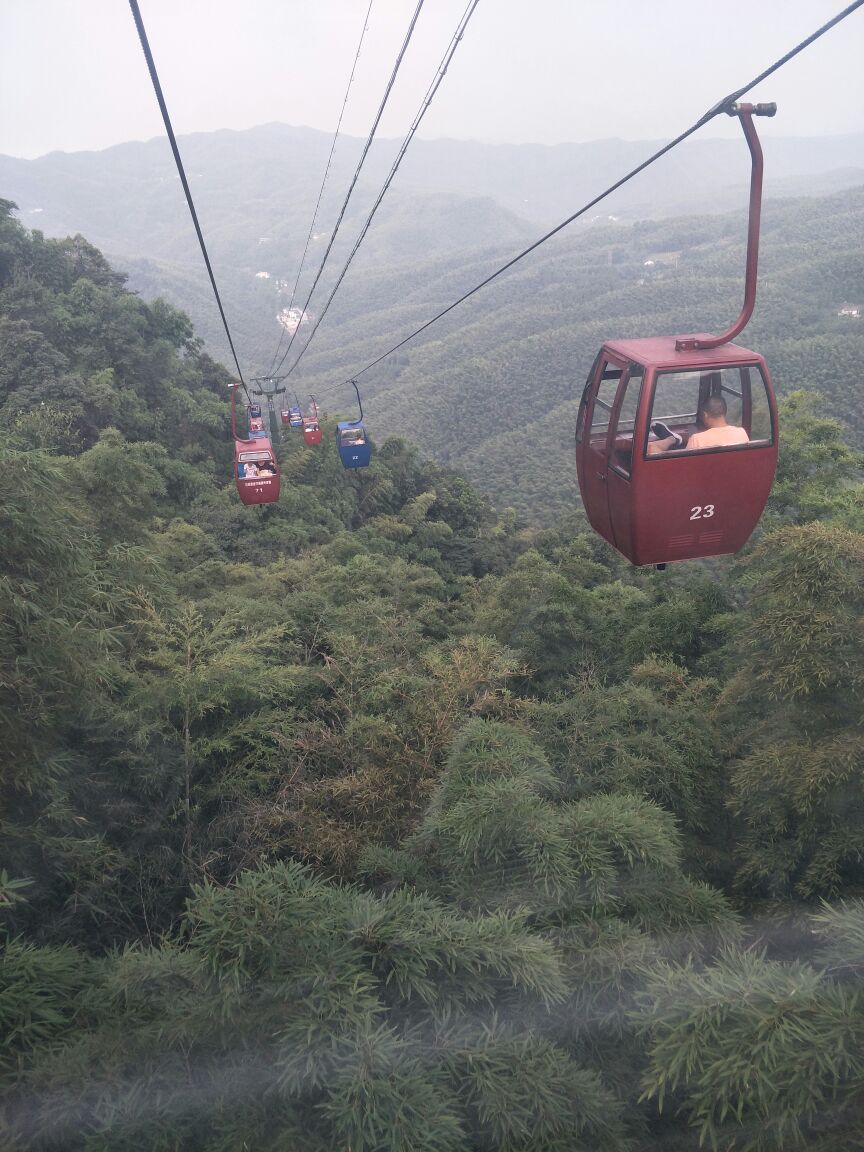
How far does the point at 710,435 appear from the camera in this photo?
12.4 ft

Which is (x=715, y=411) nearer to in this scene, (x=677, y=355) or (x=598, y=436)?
(x=677, y=355)

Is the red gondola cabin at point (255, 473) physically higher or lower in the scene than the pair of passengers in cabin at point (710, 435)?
lower

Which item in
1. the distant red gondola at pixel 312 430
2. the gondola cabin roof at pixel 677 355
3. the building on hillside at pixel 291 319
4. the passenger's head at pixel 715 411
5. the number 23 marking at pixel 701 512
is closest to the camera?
the gondola cabin roof at pixel 677 355

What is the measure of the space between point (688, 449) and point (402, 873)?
2.81m

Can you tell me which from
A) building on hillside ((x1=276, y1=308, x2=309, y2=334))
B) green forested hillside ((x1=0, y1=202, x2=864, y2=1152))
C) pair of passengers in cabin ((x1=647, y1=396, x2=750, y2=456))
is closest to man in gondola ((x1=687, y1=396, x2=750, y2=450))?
pair of passengers in cabin ((x1=647, y1=396, x2=750, y2=456))

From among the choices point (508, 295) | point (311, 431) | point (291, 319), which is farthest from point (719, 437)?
point (508, 295)

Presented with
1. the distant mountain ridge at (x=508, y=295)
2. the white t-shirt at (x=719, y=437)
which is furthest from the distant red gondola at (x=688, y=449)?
the distant mountain ridge at (x=508, y=295)

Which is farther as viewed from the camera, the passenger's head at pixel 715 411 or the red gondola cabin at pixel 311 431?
the red gondola cabin at pixel 311 431

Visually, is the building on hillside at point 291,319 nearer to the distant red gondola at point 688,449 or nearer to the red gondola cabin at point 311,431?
the red gondola cabin at point 311,431

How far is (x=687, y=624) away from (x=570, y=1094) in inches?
298

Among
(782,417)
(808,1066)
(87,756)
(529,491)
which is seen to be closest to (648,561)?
(808,1066)

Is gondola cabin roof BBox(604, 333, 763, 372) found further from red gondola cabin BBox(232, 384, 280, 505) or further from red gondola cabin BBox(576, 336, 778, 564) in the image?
red gondola cabin BBox(232, 384, 280, 505)

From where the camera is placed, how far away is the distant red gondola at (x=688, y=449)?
3.54 meters

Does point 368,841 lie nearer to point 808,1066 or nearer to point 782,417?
point 808,1066
